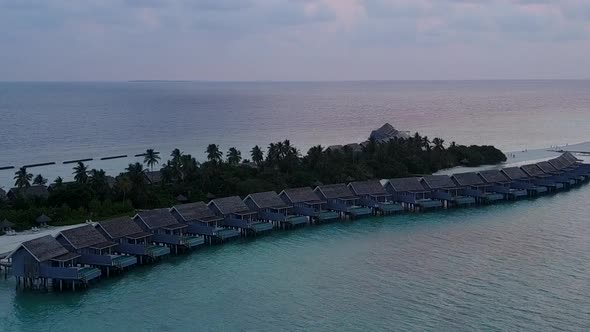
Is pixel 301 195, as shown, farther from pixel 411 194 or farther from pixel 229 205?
pixel 411 194

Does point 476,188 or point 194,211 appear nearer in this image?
point 194,211

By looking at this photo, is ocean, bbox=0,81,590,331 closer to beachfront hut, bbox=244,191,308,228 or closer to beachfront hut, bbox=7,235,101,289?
beachfront hut, bbox=7,235,101,289

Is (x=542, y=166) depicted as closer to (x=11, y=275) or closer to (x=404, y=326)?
(x=404, y=326)

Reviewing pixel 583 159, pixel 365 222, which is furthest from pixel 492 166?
pixel 365 222

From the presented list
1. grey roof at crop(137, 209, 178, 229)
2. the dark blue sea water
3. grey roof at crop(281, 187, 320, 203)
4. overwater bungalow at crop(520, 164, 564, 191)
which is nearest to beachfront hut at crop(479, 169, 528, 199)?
overwater bungalow at crop(520, 164, 564, 191)

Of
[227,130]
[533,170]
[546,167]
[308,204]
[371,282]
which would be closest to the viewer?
[371,282]

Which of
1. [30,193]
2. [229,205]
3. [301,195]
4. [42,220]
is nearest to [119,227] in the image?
[42,220]

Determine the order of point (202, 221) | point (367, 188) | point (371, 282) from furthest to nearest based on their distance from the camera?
point (367, 188)
point (202, 221)
point (371, 282)
